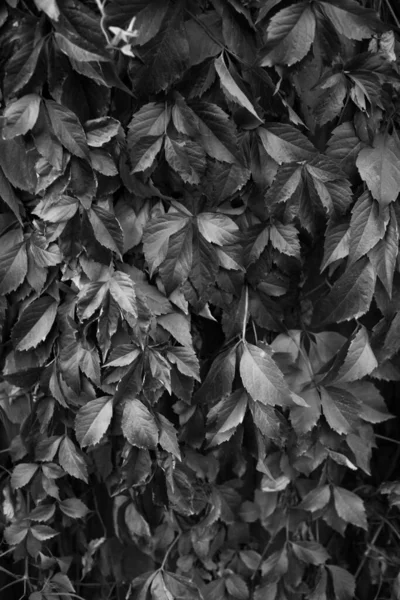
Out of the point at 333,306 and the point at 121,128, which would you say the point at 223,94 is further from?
the point at 333,306

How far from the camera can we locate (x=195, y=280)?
1064 millimetres

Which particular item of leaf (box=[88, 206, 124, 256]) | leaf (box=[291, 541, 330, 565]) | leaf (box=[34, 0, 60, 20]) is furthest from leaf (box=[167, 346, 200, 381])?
leaf (box=[34, 0, 60, 20])

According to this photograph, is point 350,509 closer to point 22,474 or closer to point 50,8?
point 22,474

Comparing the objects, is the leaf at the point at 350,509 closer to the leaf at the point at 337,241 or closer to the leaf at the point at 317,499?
the leaf at the point at 317,499

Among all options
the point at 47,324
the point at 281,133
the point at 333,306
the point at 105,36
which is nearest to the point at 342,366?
the point at 333,306

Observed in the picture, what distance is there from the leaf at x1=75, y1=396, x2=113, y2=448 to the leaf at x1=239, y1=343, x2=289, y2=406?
9.5 inches

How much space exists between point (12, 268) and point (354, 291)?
60 centimetres

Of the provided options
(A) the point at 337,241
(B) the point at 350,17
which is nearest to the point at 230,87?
(B) the point at 350,17

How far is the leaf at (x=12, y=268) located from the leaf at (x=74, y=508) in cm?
42

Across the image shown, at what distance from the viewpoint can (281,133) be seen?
3.46 feet

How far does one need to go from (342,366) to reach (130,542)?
567 millimetres

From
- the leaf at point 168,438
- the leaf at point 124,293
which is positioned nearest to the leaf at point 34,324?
the leaf at point 124,293

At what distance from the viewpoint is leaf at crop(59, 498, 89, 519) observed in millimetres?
1195

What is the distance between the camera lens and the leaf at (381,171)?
41.6 inches
